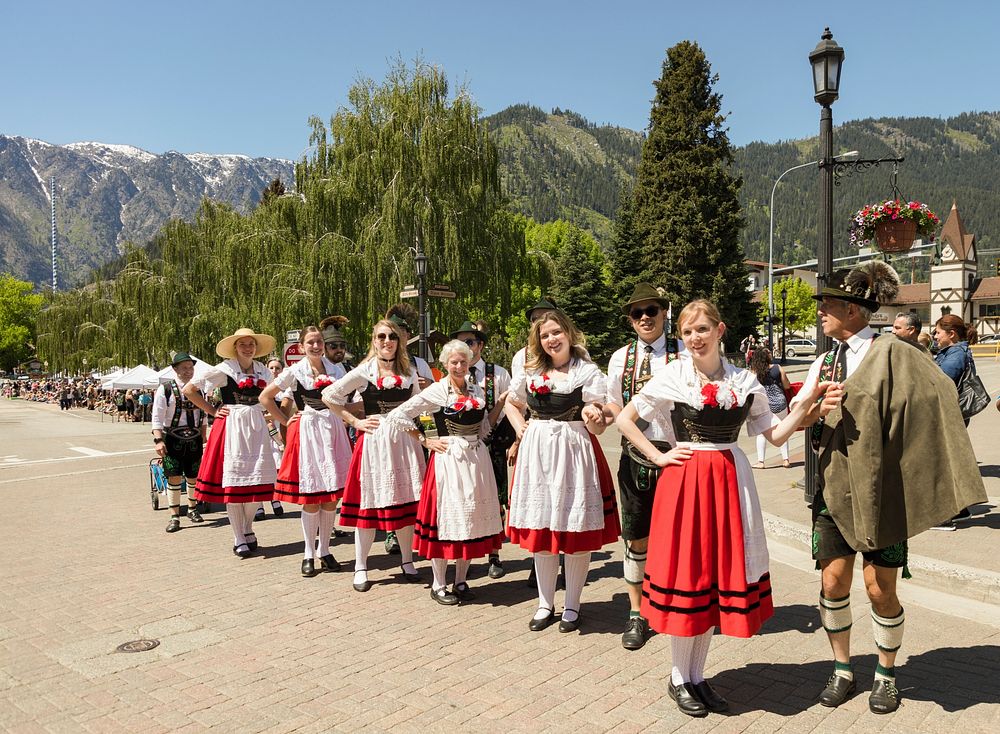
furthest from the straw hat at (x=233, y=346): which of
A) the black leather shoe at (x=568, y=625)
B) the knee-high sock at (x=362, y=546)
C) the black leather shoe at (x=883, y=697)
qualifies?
the black leather shoe at (x=883, y=697)

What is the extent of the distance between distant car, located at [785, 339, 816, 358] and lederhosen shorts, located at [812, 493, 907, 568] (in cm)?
7719

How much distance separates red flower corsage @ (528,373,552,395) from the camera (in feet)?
17.8

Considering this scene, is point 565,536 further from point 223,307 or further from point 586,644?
point 223,307

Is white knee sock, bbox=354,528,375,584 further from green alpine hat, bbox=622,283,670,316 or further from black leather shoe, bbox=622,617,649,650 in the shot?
green alpine hat, bbox=622,283,670,316

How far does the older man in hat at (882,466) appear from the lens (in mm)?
A: 3912

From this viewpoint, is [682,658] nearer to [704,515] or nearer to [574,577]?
[704,515]

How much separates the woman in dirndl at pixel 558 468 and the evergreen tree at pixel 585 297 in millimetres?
38758

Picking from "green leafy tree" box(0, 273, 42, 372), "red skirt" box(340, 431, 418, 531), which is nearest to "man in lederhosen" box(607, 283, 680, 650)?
"red skirt" box(340, 431, 418, 531)

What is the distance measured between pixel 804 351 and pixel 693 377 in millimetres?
88028

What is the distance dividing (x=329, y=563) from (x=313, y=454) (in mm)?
1077

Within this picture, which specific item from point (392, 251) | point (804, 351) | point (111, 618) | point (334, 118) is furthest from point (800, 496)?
point (804, 351)

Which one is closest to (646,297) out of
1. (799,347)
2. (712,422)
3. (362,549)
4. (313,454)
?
(712,422)

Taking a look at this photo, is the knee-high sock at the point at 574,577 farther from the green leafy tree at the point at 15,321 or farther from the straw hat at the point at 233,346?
the green leafy tree at the point at 15,321

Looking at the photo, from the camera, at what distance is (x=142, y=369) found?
3522 cm
